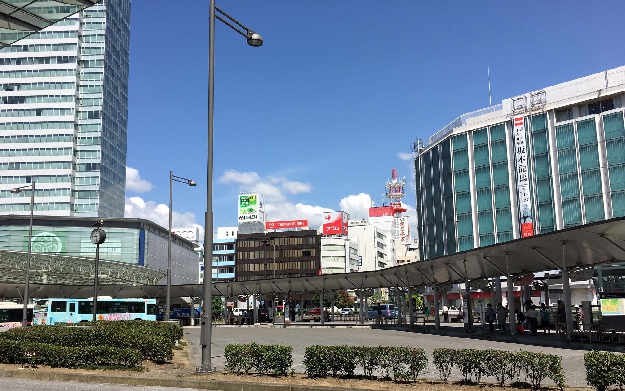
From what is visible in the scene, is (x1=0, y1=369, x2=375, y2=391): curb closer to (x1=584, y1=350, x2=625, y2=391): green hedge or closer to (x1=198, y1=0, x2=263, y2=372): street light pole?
(x1=198, y1=0, x2=263, y2=372): street light pole

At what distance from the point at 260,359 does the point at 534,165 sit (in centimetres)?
6584

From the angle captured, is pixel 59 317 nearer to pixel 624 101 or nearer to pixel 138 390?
pixel 138 390

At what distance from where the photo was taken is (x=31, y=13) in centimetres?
1517

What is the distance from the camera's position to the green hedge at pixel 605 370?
34.2 ft

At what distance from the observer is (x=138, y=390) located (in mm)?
13273

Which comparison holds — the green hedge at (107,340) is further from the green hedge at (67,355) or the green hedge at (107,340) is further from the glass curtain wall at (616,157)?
the glass curtain wall at (616,157)

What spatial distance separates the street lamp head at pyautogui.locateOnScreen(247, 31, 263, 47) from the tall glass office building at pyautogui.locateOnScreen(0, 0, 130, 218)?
11951 centimetres

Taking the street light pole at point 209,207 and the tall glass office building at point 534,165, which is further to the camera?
the tall glass office building at point 534,165

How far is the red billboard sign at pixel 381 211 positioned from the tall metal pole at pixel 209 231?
17324 centimetres

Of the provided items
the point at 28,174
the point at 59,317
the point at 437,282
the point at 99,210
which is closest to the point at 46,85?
the point at 28,174

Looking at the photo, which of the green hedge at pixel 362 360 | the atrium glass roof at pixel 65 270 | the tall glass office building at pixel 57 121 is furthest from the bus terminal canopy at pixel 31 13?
the tall glass office building at pixel 57 121

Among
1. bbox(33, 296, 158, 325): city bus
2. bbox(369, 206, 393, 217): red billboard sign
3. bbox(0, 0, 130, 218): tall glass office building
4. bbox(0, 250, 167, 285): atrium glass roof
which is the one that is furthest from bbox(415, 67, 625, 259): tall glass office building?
bbox(369, 206, 393, 217): red billboard sign

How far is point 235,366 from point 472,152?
226 feet

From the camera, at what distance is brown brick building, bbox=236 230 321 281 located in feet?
451
